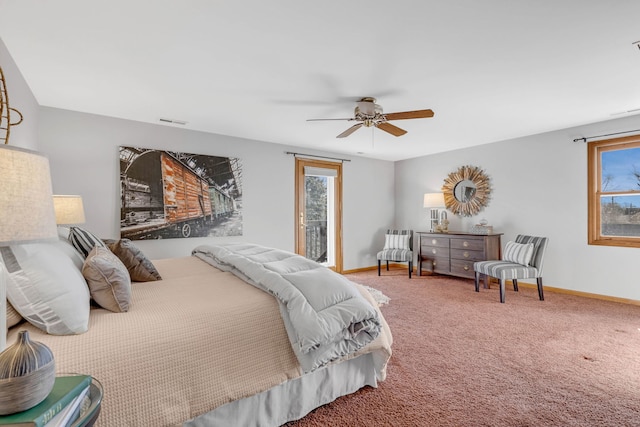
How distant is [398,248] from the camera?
5.76 meters

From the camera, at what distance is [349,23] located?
194 cm

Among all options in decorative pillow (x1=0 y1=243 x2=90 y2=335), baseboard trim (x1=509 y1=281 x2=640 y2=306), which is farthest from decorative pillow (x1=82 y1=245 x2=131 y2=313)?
baseboard trim (x1=509 y1=281 x2=640 y2=306)

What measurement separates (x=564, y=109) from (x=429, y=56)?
2277 millimetres

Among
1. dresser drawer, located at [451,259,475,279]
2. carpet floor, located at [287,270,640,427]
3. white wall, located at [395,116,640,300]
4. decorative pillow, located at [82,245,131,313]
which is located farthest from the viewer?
dresser drawer, located at [451,259,475,279]

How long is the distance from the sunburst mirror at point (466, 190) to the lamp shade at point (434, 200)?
0.75ft

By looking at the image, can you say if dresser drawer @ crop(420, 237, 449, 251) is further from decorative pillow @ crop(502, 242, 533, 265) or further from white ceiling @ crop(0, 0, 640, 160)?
white ceiling @ crop(0, 0, 640, 160)

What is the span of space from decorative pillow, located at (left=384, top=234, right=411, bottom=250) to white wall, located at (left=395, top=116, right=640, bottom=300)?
3.43 feet

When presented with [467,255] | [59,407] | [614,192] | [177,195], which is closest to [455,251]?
[467,255]

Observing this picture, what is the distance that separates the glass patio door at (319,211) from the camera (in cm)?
538

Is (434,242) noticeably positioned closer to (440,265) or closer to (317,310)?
(440,265)

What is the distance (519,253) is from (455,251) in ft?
3.47

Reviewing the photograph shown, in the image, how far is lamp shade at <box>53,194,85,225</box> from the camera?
2.78 metres

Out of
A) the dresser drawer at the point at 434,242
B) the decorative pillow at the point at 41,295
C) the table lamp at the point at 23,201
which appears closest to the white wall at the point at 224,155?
the dresser drawer at the point at 434,242

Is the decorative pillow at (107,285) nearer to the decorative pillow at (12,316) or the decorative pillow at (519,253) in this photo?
the decorative pillow at (12,316)
